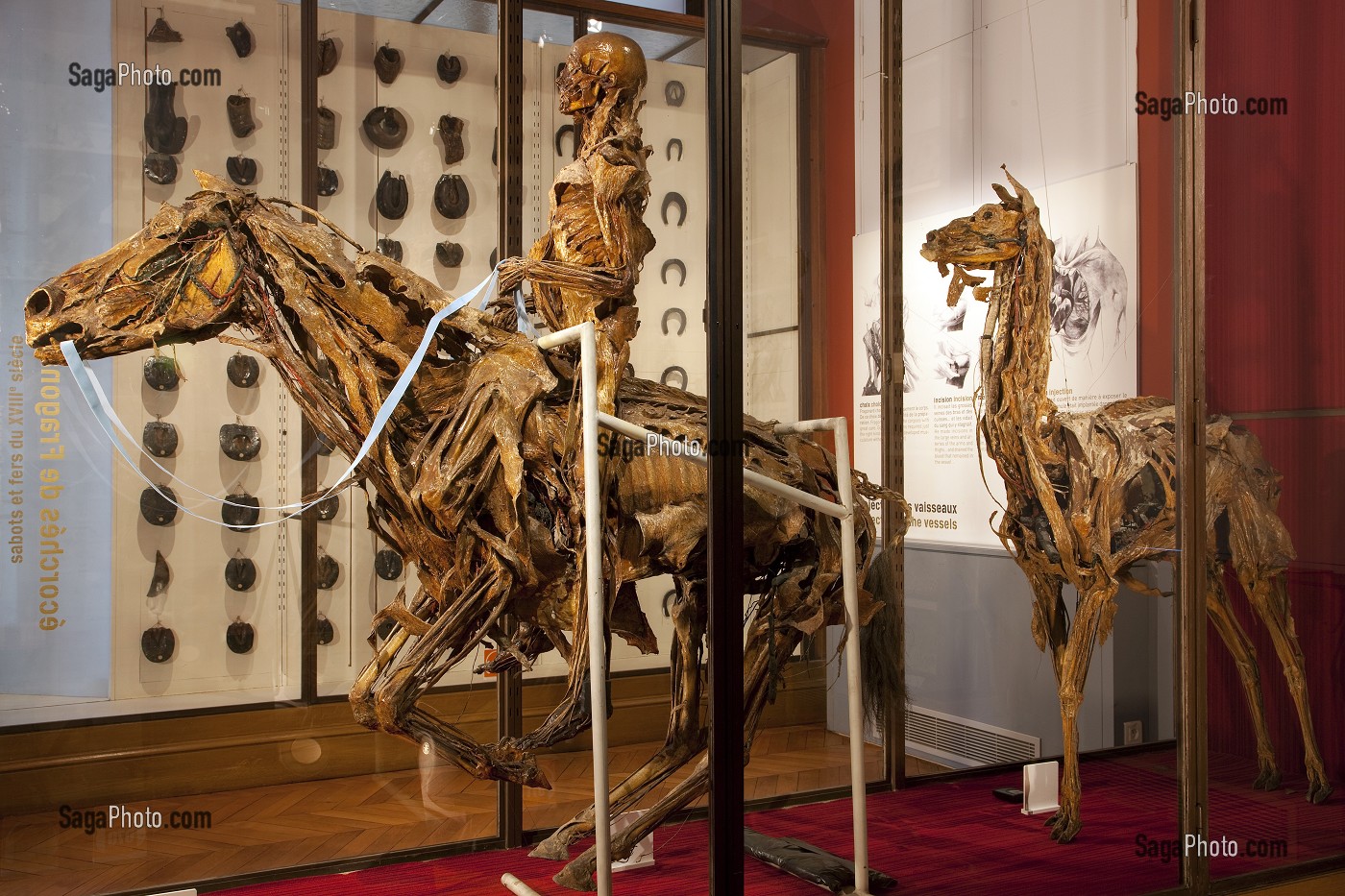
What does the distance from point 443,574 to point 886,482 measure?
3.80ft

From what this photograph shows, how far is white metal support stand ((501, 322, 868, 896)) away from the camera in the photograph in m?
2.61

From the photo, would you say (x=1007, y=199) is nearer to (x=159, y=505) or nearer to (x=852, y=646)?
(x=852, y=646)

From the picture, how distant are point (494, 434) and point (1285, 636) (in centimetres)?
266

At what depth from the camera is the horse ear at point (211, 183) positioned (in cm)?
287

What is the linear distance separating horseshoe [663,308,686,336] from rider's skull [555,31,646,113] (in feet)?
2.06

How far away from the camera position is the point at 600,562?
2.64 metres

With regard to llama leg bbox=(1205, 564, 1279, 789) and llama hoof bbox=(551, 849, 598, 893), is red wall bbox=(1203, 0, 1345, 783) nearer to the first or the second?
llama leg bbox=(1205, 564, 1279, 789)

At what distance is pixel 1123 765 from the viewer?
3.39 m

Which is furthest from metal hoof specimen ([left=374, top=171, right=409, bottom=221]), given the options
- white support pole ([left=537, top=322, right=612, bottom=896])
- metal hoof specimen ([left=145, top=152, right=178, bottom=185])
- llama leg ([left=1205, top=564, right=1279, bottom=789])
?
llama leg ([left=1205, top=564, right=1279, bottom=789])

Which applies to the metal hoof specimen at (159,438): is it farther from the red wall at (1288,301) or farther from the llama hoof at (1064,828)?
the red wall at (1288,301)

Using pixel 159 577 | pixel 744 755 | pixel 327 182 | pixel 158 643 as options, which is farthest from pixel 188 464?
pixel 744 755

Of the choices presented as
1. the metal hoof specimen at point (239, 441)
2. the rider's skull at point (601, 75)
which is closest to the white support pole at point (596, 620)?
the rider's skull at point (601, 75)

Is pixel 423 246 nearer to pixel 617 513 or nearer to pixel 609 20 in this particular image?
pixel 609 20

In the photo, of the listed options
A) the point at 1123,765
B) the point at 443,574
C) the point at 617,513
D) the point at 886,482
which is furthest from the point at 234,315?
the point at 1123,765
